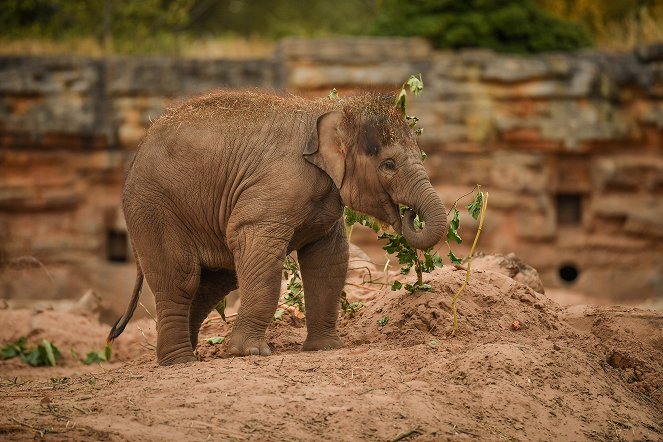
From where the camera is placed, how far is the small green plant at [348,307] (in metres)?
10.2

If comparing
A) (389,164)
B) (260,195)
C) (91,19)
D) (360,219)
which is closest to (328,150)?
(389,164)

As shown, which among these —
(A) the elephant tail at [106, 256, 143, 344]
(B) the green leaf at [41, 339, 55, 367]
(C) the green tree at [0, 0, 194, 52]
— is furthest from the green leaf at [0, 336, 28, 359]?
(C) the green tree at [0, 0, 194, 52]

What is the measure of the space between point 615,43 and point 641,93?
201cm

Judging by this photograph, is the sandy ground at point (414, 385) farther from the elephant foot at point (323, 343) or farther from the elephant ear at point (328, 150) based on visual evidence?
the elephant ear at point (328, 150)

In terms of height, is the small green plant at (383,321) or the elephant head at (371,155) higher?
the elephant head at (371,155)

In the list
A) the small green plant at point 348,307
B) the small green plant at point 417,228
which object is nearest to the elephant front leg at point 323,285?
the small green plant at point 417,228

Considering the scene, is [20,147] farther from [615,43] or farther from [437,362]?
[437,362]

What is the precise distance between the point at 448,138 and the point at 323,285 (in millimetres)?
12432

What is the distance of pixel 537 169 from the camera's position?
71.6 feet

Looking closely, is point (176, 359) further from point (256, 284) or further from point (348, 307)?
point (348, 307)

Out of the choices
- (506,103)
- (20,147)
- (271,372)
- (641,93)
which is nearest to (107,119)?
(20,147)

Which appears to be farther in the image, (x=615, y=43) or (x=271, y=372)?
(x=615, y=43)

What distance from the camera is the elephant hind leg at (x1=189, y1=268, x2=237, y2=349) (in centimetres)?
984

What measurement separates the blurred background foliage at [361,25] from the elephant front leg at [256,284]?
13.7 m
